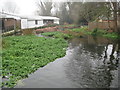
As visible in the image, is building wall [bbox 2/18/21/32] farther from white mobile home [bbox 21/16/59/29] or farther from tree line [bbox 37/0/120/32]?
tree line [bbox 37/0/120/32]

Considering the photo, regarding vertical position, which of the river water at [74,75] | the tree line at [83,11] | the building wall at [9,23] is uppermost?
the tree line at [83,11]

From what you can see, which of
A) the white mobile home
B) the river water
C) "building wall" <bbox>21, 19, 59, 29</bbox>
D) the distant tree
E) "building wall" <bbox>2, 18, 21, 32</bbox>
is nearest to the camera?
the river water

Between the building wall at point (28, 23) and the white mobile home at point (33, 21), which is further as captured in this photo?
the white mobile home at point (33, 21)

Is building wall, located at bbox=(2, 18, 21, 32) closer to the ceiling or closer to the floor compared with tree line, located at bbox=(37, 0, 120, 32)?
closer to the floor

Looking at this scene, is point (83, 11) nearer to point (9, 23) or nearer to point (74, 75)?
point (9, 23)

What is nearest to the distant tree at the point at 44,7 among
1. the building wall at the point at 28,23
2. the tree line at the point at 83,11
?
the tree line at the point at 83,11

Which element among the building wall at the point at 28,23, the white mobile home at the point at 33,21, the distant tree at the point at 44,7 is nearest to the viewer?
the building wall at the point at 28,23

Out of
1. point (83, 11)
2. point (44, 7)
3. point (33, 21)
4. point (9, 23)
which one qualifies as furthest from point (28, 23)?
point (44, 7)

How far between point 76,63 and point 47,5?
4174cm

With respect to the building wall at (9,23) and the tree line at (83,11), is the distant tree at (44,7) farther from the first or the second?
the building wall at (9,23)

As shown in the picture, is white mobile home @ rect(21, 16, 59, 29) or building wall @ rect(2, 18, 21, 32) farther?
white mobile home @ rect(21, 16, 59, 29)

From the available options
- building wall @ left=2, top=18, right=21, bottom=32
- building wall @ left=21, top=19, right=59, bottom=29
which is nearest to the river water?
building wall @ left=2, top=18, right=21, bottom=32

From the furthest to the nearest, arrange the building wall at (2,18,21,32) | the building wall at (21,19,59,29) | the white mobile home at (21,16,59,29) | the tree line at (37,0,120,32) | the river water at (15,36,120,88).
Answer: the white mobile home at (21,16,59,29)
the building wall at (21,19,59,29)
the building wall at (2,18,21,32)
the tree line at (37,0,120,32)
the river water at (15,36,120,88)

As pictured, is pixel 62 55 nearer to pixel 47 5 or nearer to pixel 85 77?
pixel 85 77
